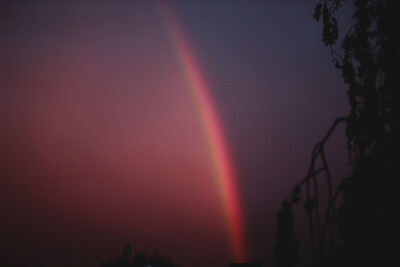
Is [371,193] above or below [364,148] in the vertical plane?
below

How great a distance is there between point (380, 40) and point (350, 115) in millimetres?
726

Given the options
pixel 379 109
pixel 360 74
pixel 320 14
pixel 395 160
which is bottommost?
pixel 395 160

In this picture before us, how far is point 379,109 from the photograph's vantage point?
3.93 m

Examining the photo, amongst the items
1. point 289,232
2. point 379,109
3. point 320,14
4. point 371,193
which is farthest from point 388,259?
point 320,14

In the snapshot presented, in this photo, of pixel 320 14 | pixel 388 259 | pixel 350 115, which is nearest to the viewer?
pixel 388 259

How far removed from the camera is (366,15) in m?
4.20

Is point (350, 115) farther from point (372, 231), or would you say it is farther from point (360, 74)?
point (372, 231)

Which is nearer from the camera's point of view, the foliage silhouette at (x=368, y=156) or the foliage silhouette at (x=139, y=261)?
the foliage silhouette at (x=368, y=156)

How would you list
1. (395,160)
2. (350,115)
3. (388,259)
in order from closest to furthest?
(388,259) < (395,160) < (350,115)

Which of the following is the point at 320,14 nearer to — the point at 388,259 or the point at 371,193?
the point at 371,193

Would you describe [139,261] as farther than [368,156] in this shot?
Yes

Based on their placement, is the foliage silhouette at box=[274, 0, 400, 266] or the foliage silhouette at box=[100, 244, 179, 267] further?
the foliage silhouette at box=[100, 244, 179, 267]

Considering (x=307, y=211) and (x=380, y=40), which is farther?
(x=380, y=40)

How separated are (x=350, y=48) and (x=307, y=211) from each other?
5.28ft
